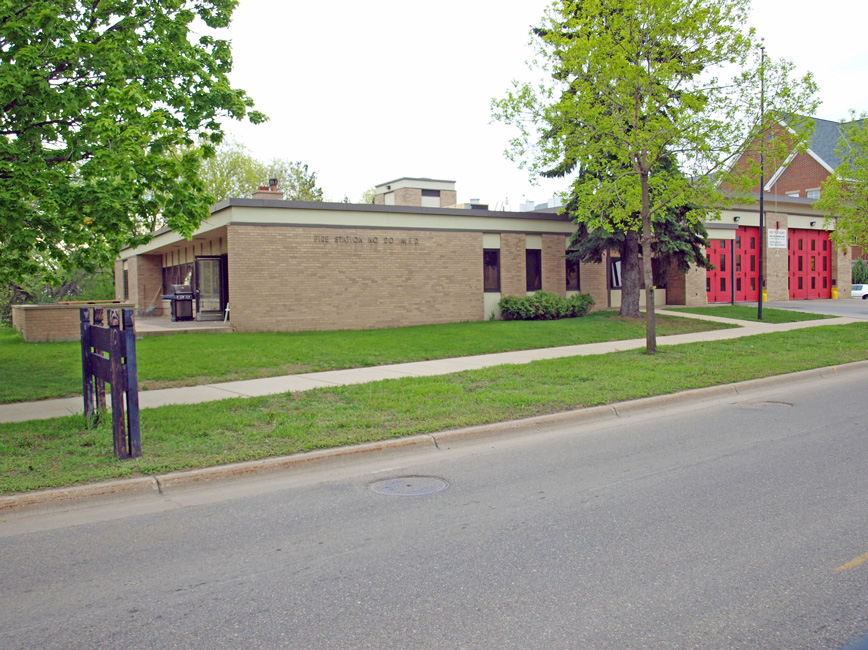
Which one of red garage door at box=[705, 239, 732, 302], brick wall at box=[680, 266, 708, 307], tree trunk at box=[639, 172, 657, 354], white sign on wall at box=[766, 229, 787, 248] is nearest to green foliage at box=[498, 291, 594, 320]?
brick wall at box=[680, 266, 708, 307]

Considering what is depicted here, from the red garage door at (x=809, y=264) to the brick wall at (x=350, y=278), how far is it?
64.2 feet

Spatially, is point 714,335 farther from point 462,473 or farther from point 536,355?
point 462,473

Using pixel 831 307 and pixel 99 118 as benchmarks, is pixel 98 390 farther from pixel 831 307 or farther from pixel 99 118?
pixel 831 307

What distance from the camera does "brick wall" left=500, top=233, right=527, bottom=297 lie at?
957 inches

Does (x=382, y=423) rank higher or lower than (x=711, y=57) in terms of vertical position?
lower

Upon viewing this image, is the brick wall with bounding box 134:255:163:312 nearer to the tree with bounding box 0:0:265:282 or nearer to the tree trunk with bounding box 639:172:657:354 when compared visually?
the tree with bounding box 0:0:265:282

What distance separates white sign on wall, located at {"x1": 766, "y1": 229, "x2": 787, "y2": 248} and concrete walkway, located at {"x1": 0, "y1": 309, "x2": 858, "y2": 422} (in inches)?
625

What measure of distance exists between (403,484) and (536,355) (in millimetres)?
8988

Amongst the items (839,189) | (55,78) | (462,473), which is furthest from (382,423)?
(839,189)

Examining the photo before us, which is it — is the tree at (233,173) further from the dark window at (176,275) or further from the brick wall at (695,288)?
the brick wall at (695,288)

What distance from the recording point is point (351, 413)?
902 cm

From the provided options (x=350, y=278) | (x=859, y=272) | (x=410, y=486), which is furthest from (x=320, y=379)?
(x=859, y=272)

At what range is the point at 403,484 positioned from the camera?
6.47m

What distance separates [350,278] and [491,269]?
5.58m
